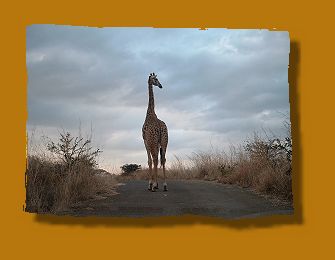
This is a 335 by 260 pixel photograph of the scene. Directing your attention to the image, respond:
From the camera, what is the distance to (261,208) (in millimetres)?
4637

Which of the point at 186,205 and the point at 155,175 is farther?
the point at 155,175

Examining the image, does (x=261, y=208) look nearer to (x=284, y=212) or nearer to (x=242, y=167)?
(x=284, y=212)

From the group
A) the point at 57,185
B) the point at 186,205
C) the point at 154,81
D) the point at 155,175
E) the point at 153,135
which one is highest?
the point at 154,81

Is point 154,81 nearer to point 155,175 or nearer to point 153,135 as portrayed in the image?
point 153,135

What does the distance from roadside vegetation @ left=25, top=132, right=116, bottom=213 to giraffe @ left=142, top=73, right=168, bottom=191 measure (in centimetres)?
58

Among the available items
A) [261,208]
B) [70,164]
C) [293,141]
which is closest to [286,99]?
[293,141]

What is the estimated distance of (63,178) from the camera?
5008mm

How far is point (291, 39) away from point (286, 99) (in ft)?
2.00

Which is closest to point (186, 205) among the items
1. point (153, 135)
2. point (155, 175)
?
point (155, 175)

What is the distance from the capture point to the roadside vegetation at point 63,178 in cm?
454

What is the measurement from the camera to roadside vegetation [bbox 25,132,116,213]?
14.9ft

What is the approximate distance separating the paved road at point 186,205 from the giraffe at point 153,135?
2.08 feet

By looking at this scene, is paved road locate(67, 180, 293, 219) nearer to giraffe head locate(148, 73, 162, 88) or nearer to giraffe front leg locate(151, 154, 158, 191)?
giraffe front leg locate(151, 154, 158, 191)

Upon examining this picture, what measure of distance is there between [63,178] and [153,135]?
1348 millimetres
